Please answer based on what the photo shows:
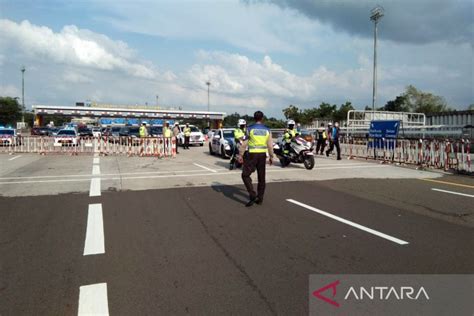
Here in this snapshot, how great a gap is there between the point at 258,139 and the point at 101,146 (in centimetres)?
1547

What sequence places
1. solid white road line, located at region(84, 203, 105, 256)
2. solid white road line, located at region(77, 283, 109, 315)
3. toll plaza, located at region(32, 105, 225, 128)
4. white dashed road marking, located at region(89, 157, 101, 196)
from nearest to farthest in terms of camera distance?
solid white road line, located at region(77, 283, 109, 315) → solid white road line, located at region(84, 203, 105, 256) → white dashed road marking, located at region(89, 157, 101, 196) → toll plaza, located at region(32, 105, 225, 128)

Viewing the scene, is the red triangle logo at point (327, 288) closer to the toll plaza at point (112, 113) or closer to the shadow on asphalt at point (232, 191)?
the shadow on asphalt at point (232, 191)

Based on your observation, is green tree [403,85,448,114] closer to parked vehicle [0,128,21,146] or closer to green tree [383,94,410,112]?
green tree [383,94,410,112]

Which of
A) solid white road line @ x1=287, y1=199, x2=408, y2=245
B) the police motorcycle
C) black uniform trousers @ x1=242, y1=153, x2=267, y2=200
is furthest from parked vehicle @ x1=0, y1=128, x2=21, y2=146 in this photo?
solid white road line @ x1=287, y1=199, x2=408, y2=245

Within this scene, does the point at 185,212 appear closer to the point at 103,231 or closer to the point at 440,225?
the point at 103,231

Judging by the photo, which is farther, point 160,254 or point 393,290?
point 160,254

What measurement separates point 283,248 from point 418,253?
180 centimetres

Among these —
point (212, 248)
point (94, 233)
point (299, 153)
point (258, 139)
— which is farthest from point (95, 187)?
point (299, 153)

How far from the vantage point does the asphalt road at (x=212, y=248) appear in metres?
3.77

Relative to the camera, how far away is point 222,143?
19.5m

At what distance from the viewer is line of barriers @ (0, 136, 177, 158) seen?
806 inches

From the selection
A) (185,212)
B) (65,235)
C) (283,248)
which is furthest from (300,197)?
(65,235)

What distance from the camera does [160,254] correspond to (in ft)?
16.3

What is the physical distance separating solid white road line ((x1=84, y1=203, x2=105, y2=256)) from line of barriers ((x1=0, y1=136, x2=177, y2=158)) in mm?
12677
